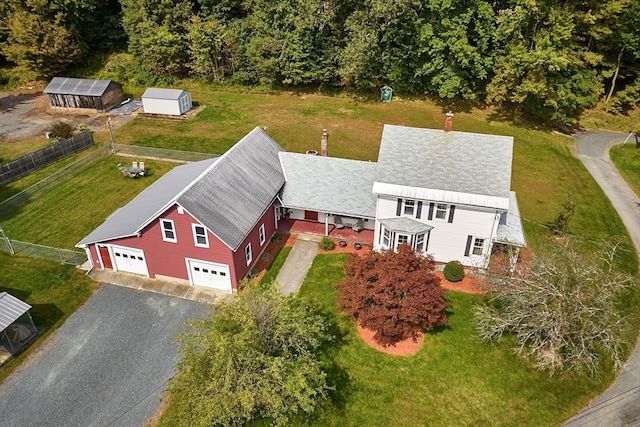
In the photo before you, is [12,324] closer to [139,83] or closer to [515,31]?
[139,83]

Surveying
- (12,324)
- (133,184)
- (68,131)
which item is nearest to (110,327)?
(12,324)

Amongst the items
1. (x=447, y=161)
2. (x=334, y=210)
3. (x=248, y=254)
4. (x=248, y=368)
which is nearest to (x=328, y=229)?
(x=334, y=210)

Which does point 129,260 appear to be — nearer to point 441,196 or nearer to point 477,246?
point 441,196

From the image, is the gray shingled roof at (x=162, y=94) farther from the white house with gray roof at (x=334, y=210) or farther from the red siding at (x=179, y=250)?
the red siding at (x=179, y=250)

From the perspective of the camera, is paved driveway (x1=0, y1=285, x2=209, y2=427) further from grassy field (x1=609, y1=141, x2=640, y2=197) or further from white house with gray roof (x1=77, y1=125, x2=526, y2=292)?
grassy field (x1=609, y1=141, x2=640, y2=197)

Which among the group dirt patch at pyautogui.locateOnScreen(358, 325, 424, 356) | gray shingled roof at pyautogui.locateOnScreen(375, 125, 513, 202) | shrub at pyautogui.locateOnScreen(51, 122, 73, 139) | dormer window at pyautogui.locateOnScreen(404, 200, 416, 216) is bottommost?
dirt patch at pyautogui.locateOnScreen(358, 325, 424, 356)

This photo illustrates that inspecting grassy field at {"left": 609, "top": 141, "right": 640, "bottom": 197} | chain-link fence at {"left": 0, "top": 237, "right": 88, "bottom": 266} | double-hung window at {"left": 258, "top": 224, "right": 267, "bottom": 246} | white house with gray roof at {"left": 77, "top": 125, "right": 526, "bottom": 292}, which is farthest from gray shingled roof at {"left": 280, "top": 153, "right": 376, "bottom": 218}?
grassy field at {"left": 609, "top": 141, "right": 640, "bottom": 197}
